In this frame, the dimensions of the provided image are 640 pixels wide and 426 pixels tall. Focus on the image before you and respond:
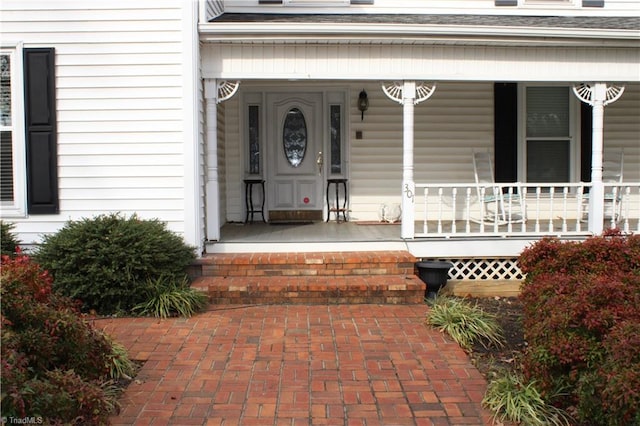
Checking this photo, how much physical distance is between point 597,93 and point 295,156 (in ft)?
16.0

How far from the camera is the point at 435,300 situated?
6.64 metres

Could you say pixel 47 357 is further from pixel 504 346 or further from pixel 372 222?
pixel 372 222

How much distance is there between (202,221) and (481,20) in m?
5.18

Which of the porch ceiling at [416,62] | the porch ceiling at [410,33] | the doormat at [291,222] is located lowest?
the doormat at [291,222]

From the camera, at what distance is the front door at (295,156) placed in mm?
10062

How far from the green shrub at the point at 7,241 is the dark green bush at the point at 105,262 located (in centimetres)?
45

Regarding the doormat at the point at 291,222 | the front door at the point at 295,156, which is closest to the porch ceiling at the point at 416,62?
the front door at the point at 295,156

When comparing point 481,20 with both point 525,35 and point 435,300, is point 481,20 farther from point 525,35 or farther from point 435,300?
point 435,300

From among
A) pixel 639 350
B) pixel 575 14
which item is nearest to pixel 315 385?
pixel 639 350

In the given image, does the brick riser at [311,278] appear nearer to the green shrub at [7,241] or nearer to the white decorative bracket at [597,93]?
the green shrub at [7,241]

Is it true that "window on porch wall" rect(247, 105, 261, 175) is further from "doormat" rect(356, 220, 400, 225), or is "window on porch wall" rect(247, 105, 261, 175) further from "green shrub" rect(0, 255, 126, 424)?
"green shrub" rect(0, 255, 126, 424)

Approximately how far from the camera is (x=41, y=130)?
23.5 ft


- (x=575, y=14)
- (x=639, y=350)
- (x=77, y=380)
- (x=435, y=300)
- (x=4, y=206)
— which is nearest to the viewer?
(x=639, y=350)

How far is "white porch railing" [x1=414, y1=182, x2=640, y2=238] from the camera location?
776cm
